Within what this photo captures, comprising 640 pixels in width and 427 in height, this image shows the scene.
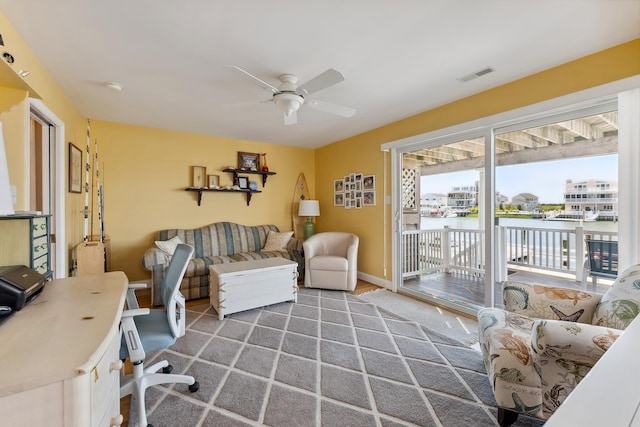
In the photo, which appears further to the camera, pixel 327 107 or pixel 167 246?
pixel 167 246

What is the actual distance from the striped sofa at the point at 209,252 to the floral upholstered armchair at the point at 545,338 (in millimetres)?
2817

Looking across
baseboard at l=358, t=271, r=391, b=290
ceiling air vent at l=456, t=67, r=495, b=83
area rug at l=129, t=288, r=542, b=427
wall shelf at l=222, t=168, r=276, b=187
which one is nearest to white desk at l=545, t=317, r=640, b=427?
area rug at l=129, t=288, r=542, b=427

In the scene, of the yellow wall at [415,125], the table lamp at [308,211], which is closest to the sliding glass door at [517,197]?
the yellow wall at [415,125]

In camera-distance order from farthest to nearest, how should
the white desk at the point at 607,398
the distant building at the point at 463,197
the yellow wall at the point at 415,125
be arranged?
1. the distant building at the point at 463,197
2. the yellow wall at the point at 415,125
3. the white desk at the point at 607,398

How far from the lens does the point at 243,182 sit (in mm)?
4520

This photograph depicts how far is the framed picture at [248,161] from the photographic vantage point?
453 centimetres

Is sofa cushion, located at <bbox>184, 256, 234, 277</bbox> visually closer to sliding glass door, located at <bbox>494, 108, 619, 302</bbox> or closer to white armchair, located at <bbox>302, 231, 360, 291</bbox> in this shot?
white armchair, located at <bbox>302, 231, 360, 291</bbox>

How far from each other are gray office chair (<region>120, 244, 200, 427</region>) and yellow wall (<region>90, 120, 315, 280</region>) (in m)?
2.48

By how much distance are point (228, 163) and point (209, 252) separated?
1473 mm

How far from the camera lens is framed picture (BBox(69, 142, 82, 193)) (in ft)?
9.32

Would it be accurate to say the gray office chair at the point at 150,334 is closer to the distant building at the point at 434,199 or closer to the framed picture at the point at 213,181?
the framed picture at the point at 213,181

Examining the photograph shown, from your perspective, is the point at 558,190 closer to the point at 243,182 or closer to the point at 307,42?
the point at 307,42

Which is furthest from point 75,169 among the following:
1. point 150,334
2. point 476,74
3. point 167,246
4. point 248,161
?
point 476,74

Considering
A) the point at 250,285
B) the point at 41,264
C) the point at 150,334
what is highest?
the point at 41,264
